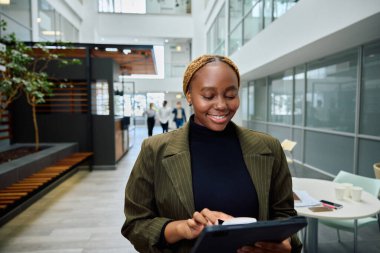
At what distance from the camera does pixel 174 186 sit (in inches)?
36.1

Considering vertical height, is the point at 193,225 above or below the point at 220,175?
below

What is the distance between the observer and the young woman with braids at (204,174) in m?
0.91

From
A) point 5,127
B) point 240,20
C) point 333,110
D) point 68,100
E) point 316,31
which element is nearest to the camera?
point 316,31

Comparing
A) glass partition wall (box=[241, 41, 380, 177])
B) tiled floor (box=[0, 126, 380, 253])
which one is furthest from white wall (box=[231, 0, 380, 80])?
tiled floor (box=[0, 126, 380, 253])

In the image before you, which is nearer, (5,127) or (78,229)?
(78,229)

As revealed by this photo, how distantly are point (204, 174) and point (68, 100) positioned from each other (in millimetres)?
6175

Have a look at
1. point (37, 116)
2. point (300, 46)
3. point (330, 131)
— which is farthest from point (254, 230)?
point (37, 116)

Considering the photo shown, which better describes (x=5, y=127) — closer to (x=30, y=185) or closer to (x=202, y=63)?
(x=30, y=185)

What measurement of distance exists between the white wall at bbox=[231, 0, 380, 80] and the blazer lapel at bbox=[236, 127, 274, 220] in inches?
116

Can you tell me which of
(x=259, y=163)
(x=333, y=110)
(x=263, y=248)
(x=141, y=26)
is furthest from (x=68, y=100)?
(x=141, y=26)

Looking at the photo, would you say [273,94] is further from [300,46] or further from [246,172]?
[246,172]

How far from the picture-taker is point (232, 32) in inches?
406

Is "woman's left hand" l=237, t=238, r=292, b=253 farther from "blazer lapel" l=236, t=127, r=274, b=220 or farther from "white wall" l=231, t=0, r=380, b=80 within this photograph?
"white wall" l=231, t=0, r=380, b=80

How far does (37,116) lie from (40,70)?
107 cm
